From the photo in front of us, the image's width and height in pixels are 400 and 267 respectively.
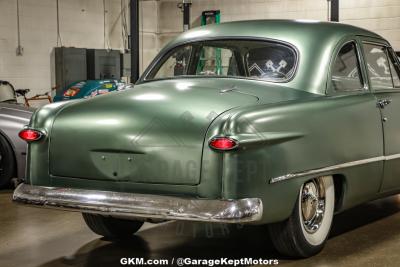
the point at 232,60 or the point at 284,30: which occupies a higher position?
the point at 284,30

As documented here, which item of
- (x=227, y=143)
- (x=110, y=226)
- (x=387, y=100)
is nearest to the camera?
(x=227, y=143)

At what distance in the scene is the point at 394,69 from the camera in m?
5.45

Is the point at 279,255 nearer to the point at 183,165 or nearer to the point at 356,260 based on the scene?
the point at 356,260

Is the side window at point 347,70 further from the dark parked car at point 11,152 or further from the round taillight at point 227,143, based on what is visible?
the dark parked car at point 11,152

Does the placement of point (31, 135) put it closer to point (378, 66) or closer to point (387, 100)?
point (387, 100)

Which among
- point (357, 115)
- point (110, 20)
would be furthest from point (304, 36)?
point (110, 20)

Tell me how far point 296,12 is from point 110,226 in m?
14.5

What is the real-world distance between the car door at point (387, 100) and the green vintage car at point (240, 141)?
2cm

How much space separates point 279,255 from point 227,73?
1.41 metres

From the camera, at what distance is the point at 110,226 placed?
15.7ft

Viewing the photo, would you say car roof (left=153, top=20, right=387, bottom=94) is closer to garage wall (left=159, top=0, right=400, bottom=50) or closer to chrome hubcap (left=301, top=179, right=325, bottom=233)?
chrome hubcap (left=301, top=179, right=325, bottom=233)

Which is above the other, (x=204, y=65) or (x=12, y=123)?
(x=204, y=65)

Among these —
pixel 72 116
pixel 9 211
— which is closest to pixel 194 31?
pixel 72 116

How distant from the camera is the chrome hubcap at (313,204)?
13.7ft
